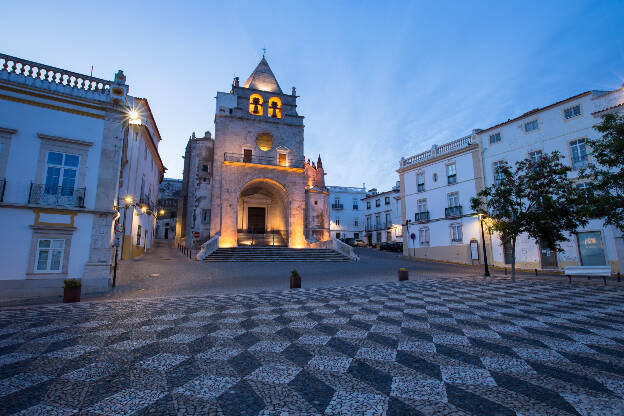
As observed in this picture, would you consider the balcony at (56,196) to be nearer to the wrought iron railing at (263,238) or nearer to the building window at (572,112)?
the wrought iron railing at (263,238)

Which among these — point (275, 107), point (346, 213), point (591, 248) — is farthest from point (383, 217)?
point (591, 248)

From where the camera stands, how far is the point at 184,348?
3.93 metres

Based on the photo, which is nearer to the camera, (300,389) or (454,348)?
(300,389)

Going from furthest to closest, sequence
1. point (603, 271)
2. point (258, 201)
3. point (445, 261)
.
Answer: point (258, 201)
point (445, 261)
point (603, 271)

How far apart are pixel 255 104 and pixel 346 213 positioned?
87.5 feet

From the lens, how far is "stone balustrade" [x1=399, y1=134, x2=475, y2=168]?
79.0 ft

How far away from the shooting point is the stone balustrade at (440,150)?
949 inches

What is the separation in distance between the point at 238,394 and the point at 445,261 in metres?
24.8

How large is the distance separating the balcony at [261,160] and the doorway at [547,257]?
833 inches

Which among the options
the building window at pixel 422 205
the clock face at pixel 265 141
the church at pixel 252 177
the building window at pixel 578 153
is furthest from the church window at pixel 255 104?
the building window at pixel 578 153

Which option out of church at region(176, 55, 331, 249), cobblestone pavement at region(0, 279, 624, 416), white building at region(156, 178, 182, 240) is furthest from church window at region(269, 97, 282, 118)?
cobblestone pavement at region(0, 279, 624, 416)

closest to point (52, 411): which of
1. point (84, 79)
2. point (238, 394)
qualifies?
point (238, 394)

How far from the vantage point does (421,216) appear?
26.7m

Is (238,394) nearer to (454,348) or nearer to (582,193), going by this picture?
(454,348)
